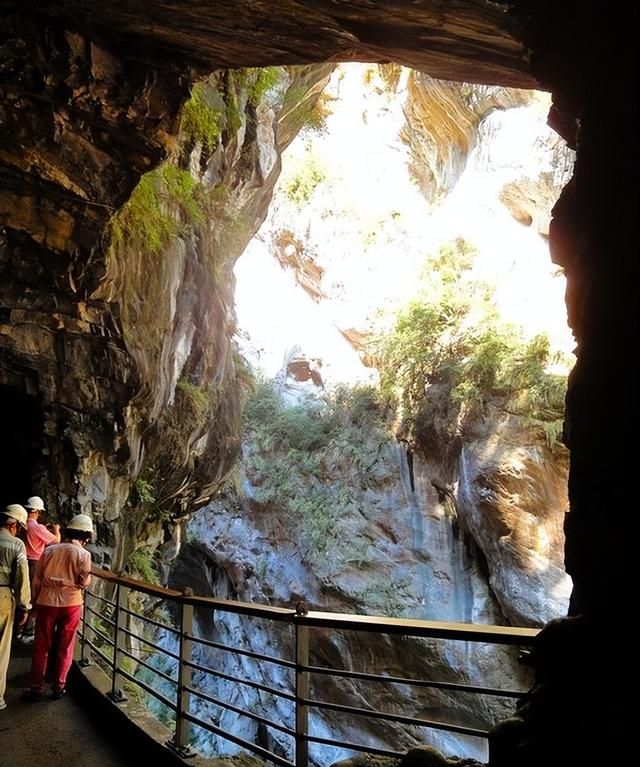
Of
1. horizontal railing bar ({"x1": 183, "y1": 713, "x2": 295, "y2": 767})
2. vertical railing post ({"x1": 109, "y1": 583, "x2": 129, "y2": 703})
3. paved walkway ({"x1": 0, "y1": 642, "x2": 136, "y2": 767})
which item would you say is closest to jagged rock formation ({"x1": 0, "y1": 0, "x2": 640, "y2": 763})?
horizontal railing bar ({"x1": 183, "y1": 713, "x2": 295, "y2": 767})

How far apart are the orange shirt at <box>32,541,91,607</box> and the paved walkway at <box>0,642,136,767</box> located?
0.90 meters

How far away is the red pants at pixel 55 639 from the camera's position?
17.2 feet

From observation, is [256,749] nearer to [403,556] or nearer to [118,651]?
[118,651]

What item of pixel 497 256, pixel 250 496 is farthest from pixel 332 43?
pixel 250 496

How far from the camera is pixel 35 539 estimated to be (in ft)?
22.7

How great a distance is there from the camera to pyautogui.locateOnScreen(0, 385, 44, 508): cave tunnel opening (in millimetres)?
9422

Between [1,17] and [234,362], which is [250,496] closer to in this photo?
[234,362]

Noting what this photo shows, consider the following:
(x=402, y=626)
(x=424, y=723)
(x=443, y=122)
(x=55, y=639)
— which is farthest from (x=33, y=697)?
(x=443, y=122)

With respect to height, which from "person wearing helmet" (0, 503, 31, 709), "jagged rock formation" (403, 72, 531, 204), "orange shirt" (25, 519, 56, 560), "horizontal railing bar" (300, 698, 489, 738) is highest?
"jagged rock formation" (403, 72, 531, 204)

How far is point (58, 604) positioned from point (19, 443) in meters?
5.53

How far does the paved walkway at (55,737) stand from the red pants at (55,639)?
22 cm

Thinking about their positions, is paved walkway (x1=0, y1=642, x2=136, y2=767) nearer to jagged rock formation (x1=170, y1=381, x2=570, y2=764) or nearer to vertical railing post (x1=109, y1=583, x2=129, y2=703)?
vertical railing post (x1=109, y1=583, x2=129, y2=703)

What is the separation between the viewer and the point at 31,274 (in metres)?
7.27

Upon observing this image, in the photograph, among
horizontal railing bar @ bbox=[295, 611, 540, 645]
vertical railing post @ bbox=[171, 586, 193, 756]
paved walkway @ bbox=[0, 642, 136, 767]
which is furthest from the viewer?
paved walkway @ bbox=[0, 642, 136, 767]
